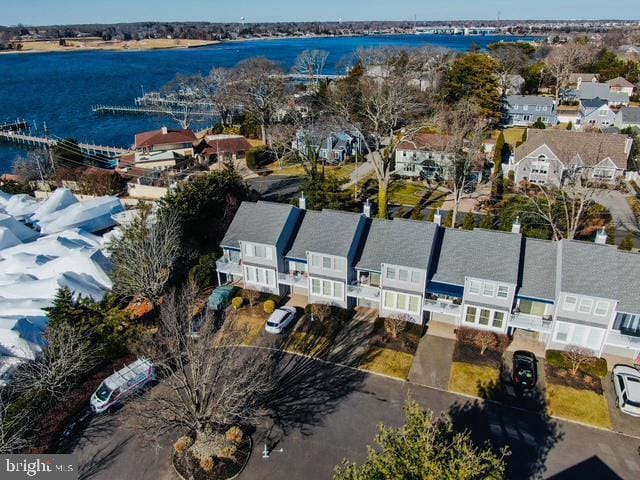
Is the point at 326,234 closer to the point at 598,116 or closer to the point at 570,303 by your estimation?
the point at 570,303

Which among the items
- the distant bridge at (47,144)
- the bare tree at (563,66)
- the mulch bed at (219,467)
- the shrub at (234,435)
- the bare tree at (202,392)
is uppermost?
the bare tree at (563,66)

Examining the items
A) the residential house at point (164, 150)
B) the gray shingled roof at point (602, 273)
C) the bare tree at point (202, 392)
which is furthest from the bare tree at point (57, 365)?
the residential house at point (164, 150)

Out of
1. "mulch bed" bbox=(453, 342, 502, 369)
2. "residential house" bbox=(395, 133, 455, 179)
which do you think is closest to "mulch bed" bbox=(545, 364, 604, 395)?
"mulch bed" bbox=(453, 342, 502, 369)

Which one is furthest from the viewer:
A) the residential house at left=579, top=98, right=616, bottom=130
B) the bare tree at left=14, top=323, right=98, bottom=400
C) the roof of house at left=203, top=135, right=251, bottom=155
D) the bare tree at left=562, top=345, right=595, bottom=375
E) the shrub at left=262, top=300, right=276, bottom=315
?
the residential house at left=579, top=98, right=616, bottom=130

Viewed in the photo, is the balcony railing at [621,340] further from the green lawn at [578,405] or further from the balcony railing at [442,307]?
the balcony railing at [442,307]

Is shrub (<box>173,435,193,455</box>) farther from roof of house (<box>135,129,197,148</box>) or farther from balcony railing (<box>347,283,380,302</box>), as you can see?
roof of house (<box>135,129,197,148</box>)

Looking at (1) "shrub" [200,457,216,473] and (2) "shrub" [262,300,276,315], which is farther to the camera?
(2) "shrub" [262,300,276,315]
